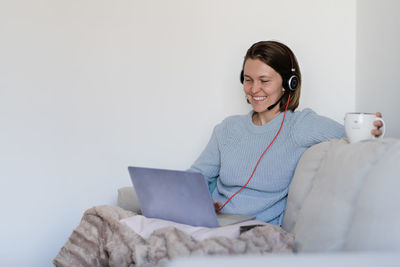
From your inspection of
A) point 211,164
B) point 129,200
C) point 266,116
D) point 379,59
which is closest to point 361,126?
point 266,116

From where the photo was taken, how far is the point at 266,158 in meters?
1.96

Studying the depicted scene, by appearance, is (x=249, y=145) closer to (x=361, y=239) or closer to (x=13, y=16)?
(x=361, y=239)

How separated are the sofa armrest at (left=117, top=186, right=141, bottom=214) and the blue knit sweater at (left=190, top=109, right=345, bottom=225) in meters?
0.34

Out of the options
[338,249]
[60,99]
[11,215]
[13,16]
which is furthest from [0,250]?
[338,249]

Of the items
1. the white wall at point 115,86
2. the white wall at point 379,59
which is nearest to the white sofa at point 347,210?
the white wall at point 379,59

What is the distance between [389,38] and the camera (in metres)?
2.04

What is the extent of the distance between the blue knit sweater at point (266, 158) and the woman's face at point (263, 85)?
0.25ft

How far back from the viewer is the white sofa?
2.59ft

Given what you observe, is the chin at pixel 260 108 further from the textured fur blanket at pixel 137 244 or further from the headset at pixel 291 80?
the textured fur blanket at pixel 137 244

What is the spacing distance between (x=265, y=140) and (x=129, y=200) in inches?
25.0

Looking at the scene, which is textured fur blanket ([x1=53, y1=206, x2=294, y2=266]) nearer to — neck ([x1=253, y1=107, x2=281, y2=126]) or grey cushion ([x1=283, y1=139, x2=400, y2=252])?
grey cushion ([x1=283, y1=139, x2=400, y2=252])

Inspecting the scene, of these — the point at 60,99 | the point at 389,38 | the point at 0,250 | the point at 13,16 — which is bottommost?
the point at 0,250

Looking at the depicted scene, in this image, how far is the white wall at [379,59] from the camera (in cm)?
199

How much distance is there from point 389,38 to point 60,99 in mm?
1525
